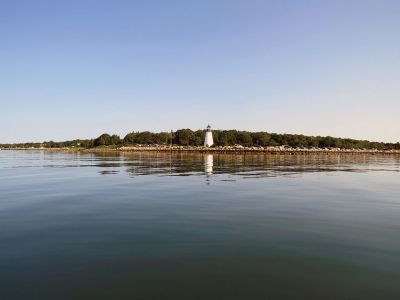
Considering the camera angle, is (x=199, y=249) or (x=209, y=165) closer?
(x=199, y=249)

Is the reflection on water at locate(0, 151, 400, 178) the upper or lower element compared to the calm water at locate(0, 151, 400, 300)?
lower

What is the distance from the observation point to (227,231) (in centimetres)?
1466

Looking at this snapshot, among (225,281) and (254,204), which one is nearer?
(225,281)

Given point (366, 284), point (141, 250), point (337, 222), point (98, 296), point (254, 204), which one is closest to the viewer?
point (98, 296)

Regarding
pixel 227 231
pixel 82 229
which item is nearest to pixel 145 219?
pixel 82 229

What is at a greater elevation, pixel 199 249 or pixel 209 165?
pixel 199 249

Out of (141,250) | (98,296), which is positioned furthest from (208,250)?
(98,296)

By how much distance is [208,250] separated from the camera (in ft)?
39.1

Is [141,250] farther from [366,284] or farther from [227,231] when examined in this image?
[366,284]

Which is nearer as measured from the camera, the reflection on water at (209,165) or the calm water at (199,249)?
the calm water at (199,249)

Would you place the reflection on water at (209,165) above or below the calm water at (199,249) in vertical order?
below

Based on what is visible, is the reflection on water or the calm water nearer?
the calm water

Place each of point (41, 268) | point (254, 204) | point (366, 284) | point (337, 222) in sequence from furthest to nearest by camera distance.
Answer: point (254, 204)
point (337, 222)
point (41, 268)
point (366, 284)

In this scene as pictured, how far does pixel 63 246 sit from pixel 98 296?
4821mm
